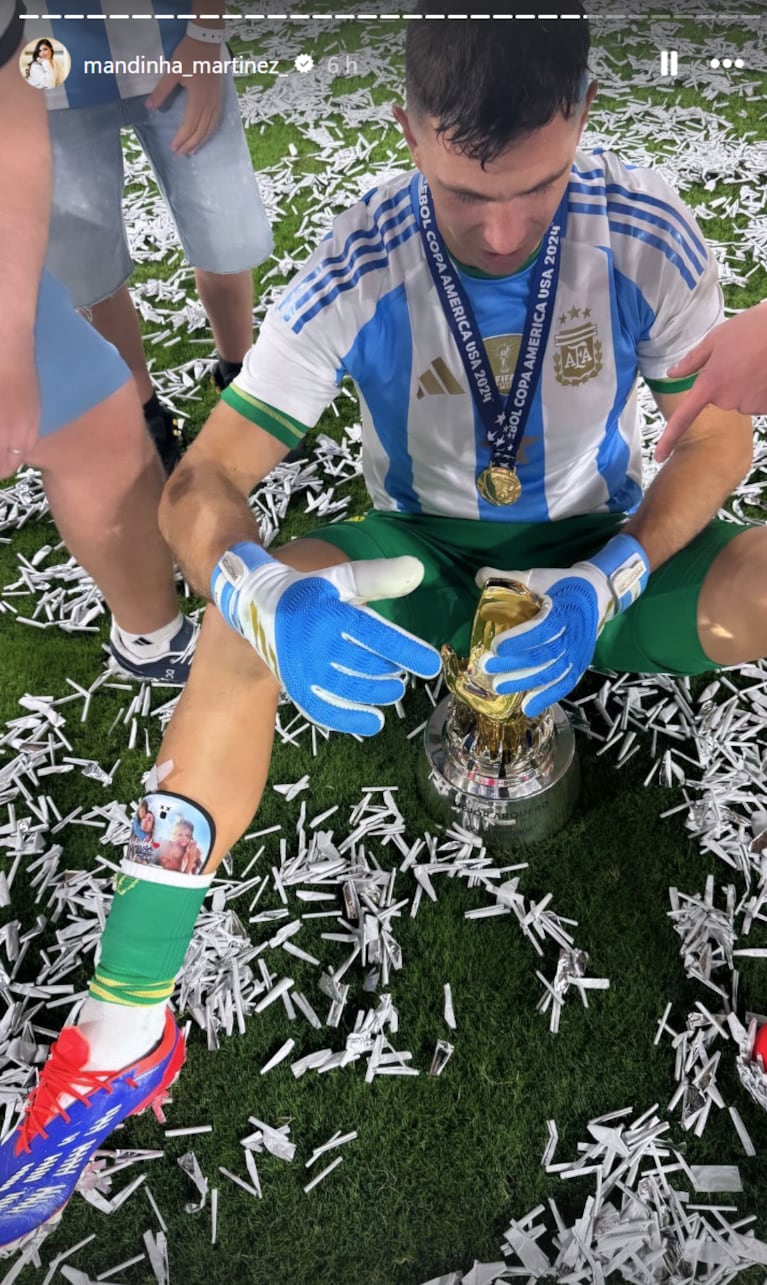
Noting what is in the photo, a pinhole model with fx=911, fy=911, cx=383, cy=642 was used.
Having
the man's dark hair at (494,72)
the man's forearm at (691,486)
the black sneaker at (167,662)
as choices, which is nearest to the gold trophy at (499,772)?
the man's forearm at (691,486)

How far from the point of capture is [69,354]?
117cm

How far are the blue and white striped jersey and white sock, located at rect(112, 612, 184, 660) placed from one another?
2.49ft

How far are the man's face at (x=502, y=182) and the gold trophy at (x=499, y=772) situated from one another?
0.49m

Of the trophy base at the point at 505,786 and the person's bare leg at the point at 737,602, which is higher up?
the person's bare leg at the point at 737,602

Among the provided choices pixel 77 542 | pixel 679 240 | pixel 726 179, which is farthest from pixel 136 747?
pixel 726 179

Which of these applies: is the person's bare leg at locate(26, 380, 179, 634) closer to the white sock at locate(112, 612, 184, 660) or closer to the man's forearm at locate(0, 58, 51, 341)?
the white sock at locate(112, 612, 184, 660)

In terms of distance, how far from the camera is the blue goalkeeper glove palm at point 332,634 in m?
0.90

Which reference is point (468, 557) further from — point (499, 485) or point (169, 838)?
point (169, 838)

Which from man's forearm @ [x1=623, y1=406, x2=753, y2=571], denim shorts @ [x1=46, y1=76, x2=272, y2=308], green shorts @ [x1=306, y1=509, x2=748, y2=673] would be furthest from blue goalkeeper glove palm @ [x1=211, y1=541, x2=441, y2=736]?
denim shorts @ [x1=46, y1=76, x2=272, y2=308]

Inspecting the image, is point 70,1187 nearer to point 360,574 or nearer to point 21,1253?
point 21,1253

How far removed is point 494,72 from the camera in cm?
79

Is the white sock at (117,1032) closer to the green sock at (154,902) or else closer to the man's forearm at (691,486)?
the green sock at (154,902)

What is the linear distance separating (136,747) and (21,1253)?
27.1 inches

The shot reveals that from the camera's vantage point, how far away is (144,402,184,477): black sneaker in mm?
1832
